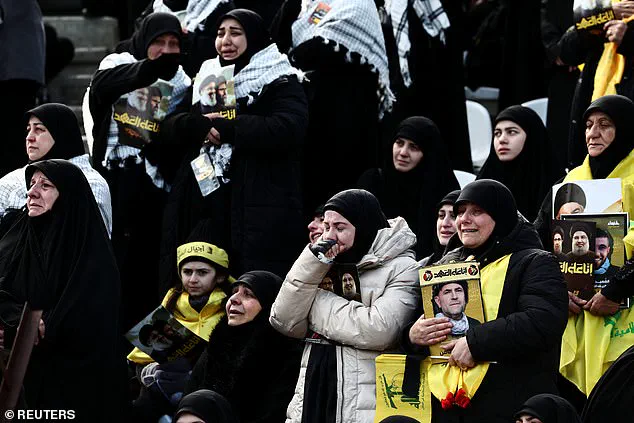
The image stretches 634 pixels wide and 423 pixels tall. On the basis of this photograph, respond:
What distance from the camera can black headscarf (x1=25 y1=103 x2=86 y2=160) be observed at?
9406mm

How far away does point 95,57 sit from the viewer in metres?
13.9

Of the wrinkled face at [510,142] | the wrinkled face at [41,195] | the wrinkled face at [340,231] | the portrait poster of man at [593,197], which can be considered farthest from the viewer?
the wrinkled face at [510,142]

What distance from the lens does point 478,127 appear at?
1316cm

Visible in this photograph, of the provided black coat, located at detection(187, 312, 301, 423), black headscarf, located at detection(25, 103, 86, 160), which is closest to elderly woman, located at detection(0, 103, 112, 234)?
black headscarf, located at detection(25, 103, 86, 160)

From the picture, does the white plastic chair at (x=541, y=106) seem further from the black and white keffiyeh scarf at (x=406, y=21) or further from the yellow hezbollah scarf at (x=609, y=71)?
the yellow hezbollah scarf at (x=609, y=71)

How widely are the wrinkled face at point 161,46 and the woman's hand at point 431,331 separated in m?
3.19

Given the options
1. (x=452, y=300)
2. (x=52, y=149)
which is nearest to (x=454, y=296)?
(x=452, y=300)

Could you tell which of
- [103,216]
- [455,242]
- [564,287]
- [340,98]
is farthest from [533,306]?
[340,98]

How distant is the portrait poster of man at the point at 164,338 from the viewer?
910 cm

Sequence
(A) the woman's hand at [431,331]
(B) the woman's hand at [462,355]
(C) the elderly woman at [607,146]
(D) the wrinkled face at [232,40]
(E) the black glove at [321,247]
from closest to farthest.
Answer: (B) the woman's hand at [462,355]
(A) the woman's hand at [431,331]
(E) the black glove at [321,247]
(C) the elderly woman at [607,146]
(D) the wrinkled face at [232,40]

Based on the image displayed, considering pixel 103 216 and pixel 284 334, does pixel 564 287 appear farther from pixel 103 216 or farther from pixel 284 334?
pixel 103 216

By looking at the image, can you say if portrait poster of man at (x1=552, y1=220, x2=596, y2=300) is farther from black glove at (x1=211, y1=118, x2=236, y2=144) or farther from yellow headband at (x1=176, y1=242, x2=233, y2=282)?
black glove at (x1=211, y1=118, x2=236, y2=144)

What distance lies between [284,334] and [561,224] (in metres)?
1.52

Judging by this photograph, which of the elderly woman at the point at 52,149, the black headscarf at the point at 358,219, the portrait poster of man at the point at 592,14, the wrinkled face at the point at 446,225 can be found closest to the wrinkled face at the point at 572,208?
the wrinkled face at the point at 446,225
